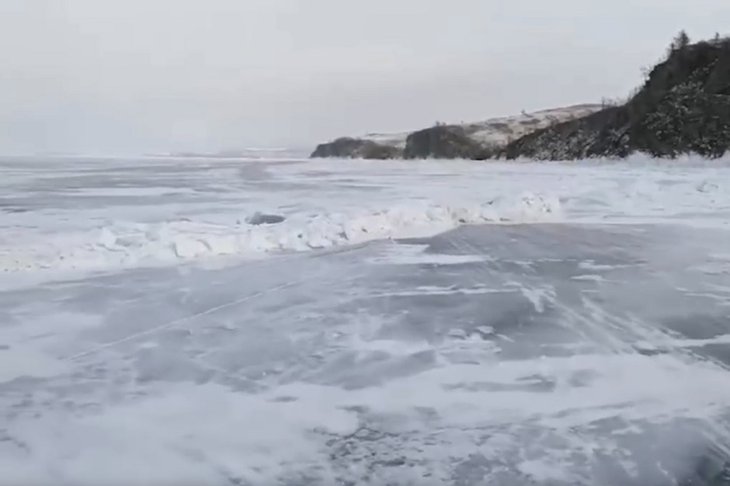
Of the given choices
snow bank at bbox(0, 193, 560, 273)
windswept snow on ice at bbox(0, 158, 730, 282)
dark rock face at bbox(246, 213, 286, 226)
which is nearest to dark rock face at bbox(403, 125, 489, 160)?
windswept snow on ice at bbox(0, 158, 730, 282)

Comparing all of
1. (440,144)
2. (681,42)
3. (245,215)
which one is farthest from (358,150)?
(245,215)

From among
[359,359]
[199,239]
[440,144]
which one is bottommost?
[359,359]

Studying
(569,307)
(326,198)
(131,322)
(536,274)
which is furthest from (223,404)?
(326,198)

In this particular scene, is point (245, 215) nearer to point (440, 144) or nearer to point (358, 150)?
point (440, 144)

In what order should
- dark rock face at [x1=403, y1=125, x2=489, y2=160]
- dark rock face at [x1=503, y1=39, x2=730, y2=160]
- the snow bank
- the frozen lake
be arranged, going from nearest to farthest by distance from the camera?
the frozen lake → the snow bank → dark rock face at [x1=503, y1=39, x2=730, y2=160] → dark rock face at [x1=403, y1=125, x2=489, y2=160]

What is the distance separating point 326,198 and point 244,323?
29.5 feet

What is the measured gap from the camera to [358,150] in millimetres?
118438

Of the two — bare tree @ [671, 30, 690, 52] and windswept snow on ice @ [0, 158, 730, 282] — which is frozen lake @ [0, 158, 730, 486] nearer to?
windswept snow on ice @ [0, 158, 730, 282]

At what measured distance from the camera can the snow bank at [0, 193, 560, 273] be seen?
656cm

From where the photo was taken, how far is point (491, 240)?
26.6ft

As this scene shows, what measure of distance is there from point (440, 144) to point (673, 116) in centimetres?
5818

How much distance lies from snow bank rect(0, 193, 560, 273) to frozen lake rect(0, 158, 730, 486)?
0.04 m

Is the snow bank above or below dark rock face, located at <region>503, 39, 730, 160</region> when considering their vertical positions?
below

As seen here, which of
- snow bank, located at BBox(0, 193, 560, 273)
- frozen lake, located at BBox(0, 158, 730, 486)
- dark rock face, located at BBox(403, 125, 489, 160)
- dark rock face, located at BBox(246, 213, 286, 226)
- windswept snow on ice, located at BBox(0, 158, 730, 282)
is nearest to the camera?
frozen lake, located at BBox(0, 158, 730, 486)
